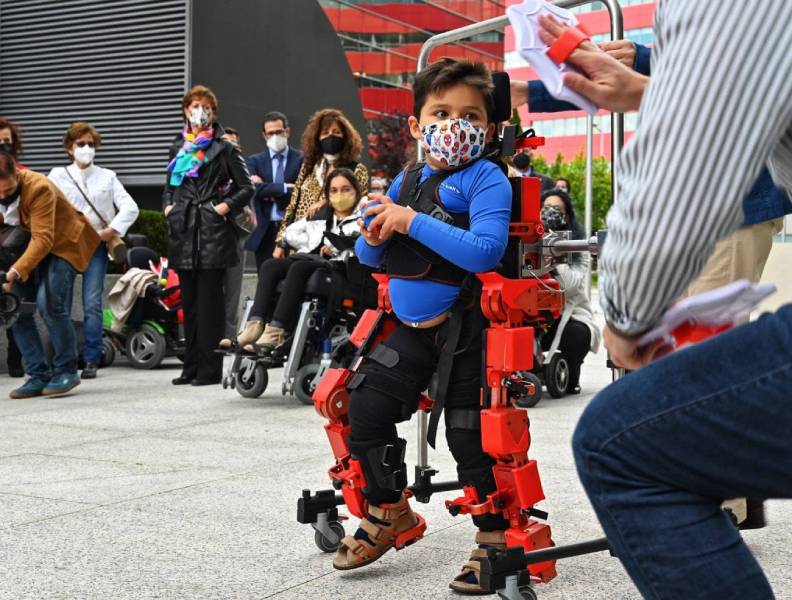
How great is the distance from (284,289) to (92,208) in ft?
7.88

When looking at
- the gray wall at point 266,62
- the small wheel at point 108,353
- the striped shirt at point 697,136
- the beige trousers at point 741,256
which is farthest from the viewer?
the gray wall at point 266,62

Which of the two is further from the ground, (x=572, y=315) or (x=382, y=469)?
(x=382, y=469)

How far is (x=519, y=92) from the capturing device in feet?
11.2

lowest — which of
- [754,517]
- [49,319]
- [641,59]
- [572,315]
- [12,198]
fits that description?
[49,319]

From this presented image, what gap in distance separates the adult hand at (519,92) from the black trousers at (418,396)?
25.1 inches

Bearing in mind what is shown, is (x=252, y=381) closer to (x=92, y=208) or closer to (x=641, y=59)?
(x=92, y=208)

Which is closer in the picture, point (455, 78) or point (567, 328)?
point (455, 78)

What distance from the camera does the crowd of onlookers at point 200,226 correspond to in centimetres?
791

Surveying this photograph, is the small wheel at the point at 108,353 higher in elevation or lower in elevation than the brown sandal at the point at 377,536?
lower

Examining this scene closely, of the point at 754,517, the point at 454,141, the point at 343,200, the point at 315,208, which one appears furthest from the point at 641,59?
the point at 315,208

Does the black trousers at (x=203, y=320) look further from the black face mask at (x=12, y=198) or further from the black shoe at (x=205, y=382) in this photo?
the black face mask at (x=12, y=198)

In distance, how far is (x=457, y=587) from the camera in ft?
10.8

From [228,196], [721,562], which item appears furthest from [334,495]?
[228,196]

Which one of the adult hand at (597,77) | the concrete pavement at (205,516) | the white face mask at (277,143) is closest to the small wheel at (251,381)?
the concrete pavement at (205,516)
